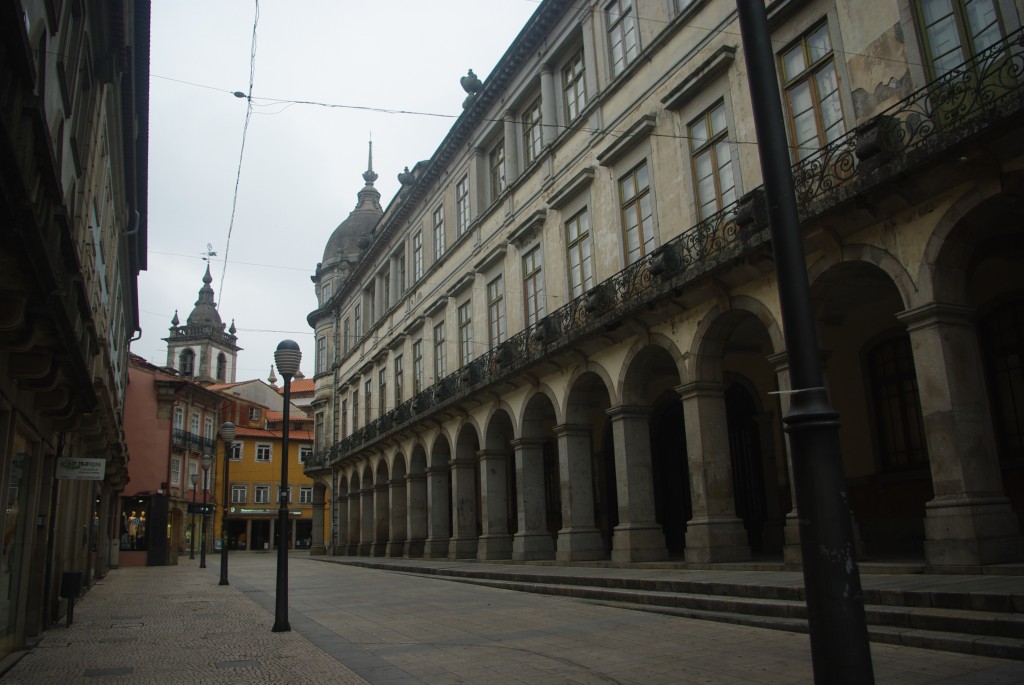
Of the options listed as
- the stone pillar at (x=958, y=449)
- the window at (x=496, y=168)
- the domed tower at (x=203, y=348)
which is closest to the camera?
the stone pillar at (x=958, y=449)

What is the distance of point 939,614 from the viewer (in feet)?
23.9

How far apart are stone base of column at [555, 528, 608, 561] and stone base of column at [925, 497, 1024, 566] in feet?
31.8

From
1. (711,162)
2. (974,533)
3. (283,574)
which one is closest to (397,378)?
(711,162)

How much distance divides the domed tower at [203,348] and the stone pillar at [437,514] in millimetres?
70090

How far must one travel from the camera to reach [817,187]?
12109 mm

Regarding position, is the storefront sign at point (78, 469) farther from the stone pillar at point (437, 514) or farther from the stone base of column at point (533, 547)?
the stone pillar at point (437, 514)

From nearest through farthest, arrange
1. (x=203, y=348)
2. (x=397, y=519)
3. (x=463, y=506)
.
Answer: (x=463, y=506), (x=397, y=519), (x=203, y=348)

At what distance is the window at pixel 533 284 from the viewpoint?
874 inches

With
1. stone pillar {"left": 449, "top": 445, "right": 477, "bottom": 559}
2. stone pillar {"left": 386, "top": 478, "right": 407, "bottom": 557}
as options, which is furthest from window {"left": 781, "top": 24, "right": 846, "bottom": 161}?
stone pillar {"left": 386, "top": 478, "right": 407, "bottom": 557}

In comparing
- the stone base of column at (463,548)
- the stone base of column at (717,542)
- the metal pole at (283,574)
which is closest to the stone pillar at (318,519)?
the stone base of column at (463,548)

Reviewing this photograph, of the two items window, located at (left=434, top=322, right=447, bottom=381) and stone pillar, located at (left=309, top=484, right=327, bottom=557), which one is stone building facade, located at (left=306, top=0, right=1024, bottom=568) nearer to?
window, located at (left=434, top=322, right=447, bottom=381)

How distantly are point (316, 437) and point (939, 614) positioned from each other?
4455 cm

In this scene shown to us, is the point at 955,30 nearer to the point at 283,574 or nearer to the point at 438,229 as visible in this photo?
the point at 283,574

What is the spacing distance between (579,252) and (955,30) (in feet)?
34.3
